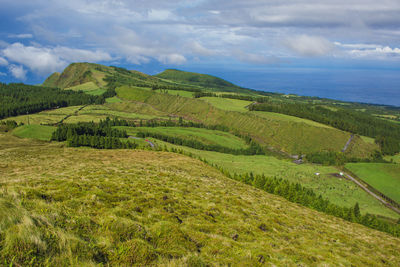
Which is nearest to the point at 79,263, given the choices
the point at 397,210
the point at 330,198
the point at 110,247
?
the point at 110,247

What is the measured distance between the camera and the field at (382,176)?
112m

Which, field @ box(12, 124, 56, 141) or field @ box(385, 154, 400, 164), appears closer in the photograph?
field @ box(12, 124, 56, 141)

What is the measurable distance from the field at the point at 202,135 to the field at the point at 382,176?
2859 inches

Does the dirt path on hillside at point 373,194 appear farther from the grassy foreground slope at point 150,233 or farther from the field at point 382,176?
the grassy foreground slope at point 150,233

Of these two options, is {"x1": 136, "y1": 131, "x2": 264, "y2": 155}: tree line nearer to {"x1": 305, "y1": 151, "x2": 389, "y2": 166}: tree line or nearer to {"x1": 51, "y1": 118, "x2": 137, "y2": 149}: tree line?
{"x1": 51, "y1": 118, "x2": 137, "y2": 149}: tree line

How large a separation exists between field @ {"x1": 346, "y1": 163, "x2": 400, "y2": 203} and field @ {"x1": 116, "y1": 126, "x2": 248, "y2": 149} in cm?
7263

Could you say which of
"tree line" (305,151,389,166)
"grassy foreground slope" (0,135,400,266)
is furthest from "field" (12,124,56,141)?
"tree line" (305,151,389,166)

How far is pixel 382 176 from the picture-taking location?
125 metres

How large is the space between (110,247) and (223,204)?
21.0m

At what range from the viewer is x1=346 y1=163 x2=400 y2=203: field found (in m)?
112

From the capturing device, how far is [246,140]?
18438 cm

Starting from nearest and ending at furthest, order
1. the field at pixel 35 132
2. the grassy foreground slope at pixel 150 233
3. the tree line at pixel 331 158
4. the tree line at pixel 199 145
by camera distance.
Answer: the grassy foreground slope at pixel 150 233, the field at pixel 35 132, the tree line at pixel 331 158, the tree line at pixel 199 145

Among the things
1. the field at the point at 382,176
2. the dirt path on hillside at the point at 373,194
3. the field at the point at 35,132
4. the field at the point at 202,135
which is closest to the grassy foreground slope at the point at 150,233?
the dirt path on hillside at the point at 373,194

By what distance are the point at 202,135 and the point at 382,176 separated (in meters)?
114
